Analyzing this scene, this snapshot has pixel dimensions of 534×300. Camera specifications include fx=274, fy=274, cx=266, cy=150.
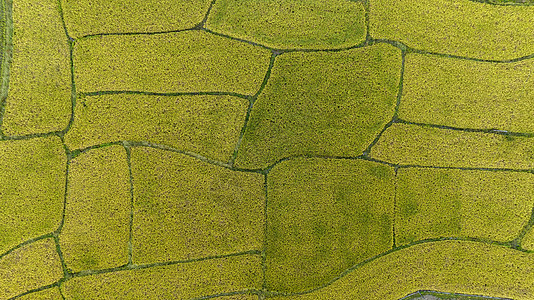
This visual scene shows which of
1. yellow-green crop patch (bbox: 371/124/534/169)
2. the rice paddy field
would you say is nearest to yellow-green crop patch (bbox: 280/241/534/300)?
the rice paddy field

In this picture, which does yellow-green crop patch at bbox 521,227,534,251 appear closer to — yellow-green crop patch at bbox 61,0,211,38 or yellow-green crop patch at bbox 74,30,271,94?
yellow-green crop patch at bbox 74,30,271,94

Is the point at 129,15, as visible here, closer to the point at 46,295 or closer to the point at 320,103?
the point at 320,103

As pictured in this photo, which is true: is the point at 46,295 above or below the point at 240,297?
above

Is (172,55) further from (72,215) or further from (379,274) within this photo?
(379,274)

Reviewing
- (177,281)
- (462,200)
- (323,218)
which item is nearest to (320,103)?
(323,218)

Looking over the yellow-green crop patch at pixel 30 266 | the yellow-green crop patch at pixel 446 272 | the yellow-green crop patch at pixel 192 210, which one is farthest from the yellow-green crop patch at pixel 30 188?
the yellow-green crop patch at pixel 446 272

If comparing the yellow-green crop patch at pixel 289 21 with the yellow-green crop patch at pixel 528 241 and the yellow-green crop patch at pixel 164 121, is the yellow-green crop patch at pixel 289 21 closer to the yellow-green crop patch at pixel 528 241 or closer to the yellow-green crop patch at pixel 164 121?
the yellow-green crop patch at pixel 164 121
